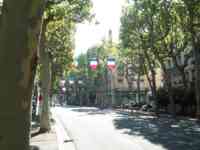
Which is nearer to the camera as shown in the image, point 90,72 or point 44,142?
point 44,142

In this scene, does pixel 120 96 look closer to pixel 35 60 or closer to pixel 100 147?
pixel 100 147

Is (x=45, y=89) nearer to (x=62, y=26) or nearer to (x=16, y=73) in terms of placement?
(x=62, y=26)

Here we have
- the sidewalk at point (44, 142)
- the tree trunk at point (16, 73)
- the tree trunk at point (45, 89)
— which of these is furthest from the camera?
the tree trunk at point (45, 89)

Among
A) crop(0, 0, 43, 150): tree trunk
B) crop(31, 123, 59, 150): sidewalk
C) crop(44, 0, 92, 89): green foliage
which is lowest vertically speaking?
crop(31, 123, 59, 150): sidewalk

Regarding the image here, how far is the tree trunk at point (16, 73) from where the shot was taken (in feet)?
10.6

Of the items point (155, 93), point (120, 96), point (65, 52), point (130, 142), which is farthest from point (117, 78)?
point (130, 142)

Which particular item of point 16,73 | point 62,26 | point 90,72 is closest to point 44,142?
point 16,73

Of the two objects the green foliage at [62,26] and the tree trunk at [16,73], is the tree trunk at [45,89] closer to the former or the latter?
the green foliage at [62,26]

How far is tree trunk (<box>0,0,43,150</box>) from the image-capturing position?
3.22m

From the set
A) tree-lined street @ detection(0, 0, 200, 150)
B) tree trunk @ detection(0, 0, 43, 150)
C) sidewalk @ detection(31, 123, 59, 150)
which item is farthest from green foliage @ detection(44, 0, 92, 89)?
tree trunk @ detection(0, 0, 43, 150)

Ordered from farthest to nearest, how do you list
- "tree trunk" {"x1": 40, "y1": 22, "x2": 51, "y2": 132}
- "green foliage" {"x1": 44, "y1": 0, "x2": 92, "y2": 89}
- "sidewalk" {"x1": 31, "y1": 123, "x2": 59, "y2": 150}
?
"green foliage" {"x1": 44, "y1": 0, "x2": 92, "y2": 89}, "tree trunk" {"x1": 40, "y1": 22, "x2": 51, "y2": 132}, "sidewalk" {"x1": 31, "y1": 123, "x2": 59, "y2": 150}

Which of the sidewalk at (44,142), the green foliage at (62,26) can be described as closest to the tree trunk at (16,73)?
the sidewalk at (44,142)

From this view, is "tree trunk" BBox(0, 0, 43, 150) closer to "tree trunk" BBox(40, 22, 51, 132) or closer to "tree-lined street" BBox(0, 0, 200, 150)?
"tree-lined street" BBox(0, 0, 200, 150)

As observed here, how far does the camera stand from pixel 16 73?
10.9ft
